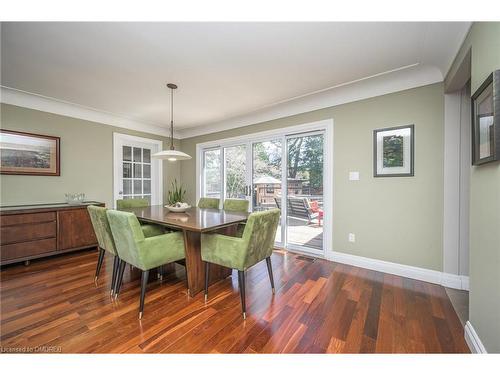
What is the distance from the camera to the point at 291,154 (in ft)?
11.5

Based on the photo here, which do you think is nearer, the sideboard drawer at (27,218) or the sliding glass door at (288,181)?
the sideboard drawer at (27,218)

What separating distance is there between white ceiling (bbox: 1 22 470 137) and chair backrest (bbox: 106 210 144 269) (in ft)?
4.99

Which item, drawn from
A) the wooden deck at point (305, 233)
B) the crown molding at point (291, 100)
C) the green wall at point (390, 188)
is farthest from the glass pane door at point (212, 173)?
the green wall at point (390, 188)

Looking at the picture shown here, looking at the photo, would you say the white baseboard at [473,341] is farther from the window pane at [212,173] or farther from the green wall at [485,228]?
the window pane at [212,173]

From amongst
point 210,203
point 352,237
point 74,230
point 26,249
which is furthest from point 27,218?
point 352,237

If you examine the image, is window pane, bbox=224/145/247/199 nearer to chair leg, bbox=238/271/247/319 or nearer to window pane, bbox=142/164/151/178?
window pane, bbox=142/164/151/178

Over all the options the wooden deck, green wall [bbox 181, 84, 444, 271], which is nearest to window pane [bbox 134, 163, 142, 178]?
the wooden deck

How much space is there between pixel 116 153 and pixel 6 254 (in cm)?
208

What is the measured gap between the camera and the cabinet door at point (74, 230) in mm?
2994

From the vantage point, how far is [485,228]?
50.3 inches

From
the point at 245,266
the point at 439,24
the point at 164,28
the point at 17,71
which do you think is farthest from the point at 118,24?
the point at 439,24

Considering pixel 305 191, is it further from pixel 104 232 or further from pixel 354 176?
pixel 104 232

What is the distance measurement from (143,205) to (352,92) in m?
3.49

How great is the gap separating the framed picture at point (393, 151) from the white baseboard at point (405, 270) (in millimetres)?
1092
